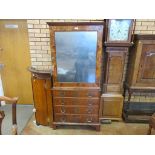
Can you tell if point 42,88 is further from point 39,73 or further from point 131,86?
point 131,86

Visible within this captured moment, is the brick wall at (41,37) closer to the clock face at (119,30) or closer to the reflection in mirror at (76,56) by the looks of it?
the clock face at (119,30)

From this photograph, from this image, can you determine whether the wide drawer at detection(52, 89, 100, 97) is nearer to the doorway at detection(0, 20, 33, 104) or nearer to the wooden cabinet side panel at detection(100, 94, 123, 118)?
the wooden cabinet side panel at detection(100, 94, 123, 118)

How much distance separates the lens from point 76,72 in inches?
91.6

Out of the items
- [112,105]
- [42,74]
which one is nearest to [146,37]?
[112,105]

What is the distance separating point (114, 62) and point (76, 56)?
24.5 inches

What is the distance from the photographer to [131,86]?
2.54 meters

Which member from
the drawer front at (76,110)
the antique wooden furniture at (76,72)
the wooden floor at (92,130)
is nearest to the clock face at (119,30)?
the antique wooden furniture at (76,72)

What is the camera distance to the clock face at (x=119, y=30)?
224 cm

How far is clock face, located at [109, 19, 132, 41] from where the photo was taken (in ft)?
7.34

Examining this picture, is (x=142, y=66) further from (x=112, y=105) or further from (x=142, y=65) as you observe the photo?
(x=112, y=105)

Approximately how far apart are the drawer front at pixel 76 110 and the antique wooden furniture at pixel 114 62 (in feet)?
0.91
